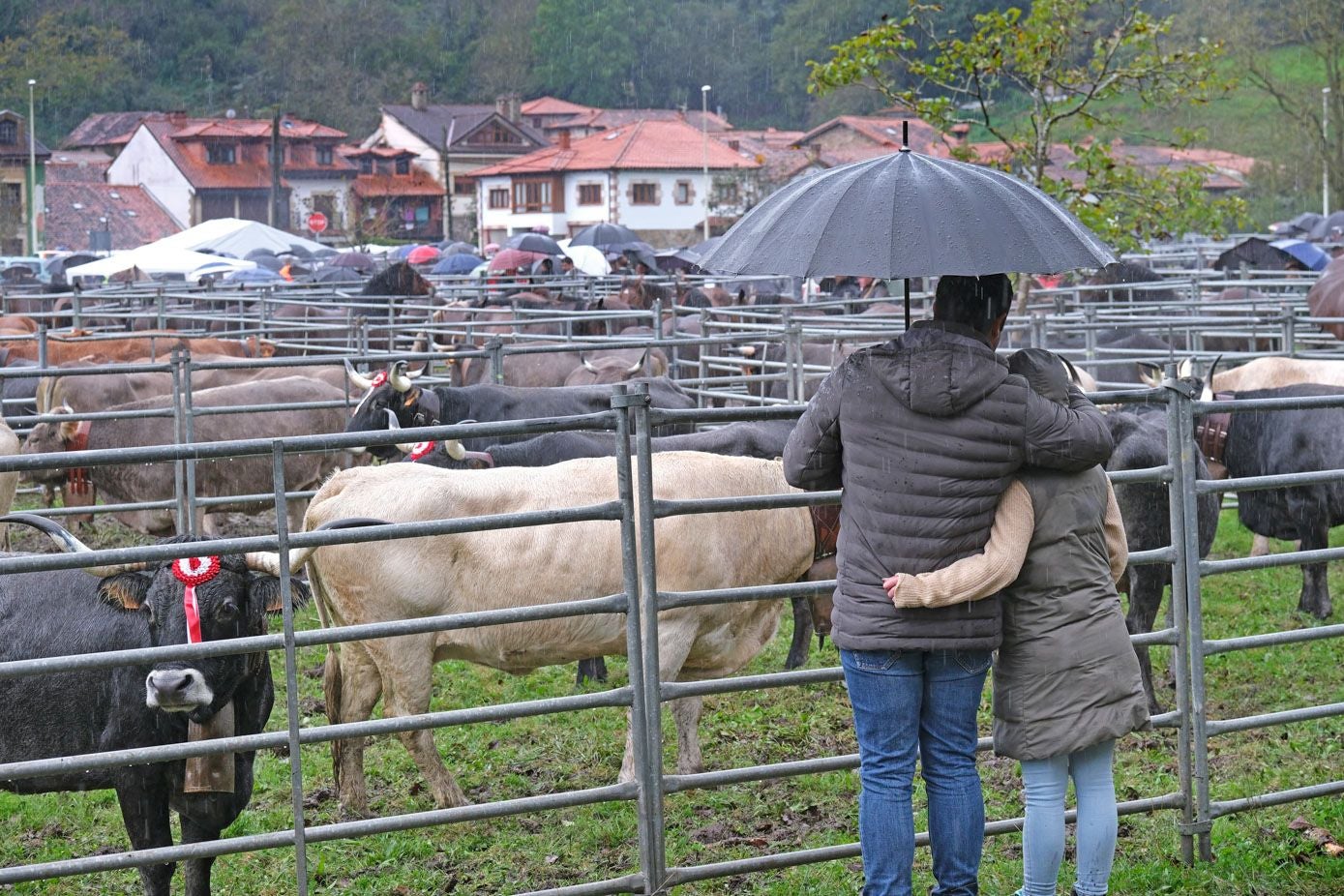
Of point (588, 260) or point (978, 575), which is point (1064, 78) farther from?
point (588, 260)

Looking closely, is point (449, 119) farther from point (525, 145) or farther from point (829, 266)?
point (829, 266)

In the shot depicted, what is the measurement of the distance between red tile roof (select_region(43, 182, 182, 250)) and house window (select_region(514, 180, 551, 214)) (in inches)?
597

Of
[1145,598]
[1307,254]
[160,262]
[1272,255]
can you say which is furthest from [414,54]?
[1145,598]

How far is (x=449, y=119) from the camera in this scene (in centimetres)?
7656

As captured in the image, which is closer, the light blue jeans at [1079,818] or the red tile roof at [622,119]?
the light blue jeans at [1079,818]

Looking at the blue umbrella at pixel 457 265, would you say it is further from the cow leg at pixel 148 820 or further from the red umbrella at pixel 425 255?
the cow leg at pixel 148 820

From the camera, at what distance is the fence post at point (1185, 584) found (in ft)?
14.5

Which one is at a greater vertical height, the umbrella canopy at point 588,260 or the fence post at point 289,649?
the umbrella canopy at point 588,260

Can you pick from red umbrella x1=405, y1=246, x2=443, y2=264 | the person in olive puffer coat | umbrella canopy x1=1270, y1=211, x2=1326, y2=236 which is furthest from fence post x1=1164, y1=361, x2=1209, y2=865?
red umbrella x1=405, y1=246, x2=443, y2=264

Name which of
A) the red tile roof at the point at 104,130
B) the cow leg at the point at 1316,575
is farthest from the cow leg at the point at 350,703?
the red tile roof at the point at 104,130

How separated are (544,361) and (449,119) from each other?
6559cm

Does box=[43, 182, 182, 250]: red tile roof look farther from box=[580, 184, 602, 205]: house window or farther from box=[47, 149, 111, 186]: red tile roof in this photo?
box=[580, 184, 602, 205]: house window

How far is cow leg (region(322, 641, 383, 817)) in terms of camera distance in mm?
5625

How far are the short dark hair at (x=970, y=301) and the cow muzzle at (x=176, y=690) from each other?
221cm
